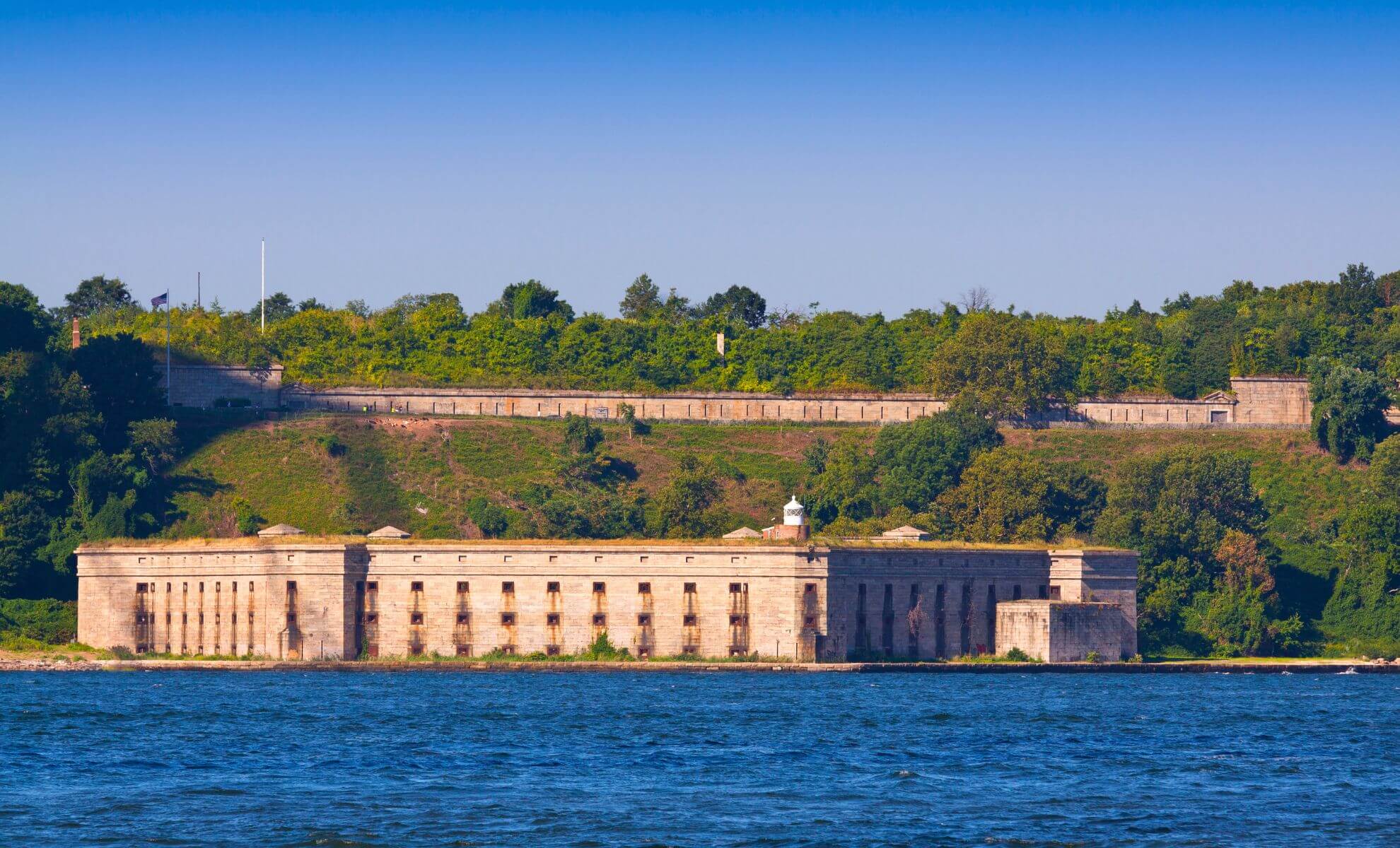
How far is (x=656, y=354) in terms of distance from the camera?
184 metres

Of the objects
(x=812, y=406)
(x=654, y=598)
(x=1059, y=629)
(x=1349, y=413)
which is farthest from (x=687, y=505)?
(x=1349, y=413)

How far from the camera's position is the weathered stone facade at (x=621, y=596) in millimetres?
101938

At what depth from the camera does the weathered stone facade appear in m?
102

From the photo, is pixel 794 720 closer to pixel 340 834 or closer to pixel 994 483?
pixel 340 834

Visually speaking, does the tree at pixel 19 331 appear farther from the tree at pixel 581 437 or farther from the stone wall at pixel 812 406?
the tree at pixel 581 437

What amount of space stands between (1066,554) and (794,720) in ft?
110

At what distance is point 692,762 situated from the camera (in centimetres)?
6531

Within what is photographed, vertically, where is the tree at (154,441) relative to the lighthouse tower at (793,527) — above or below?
above

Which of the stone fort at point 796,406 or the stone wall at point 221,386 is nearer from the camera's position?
the stone wall at point 221,386

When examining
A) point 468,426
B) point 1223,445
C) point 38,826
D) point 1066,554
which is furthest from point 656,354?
point 38,826

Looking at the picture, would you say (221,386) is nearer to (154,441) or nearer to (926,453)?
(154,441)

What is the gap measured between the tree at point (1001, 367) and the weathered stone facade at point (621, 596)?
178 ft

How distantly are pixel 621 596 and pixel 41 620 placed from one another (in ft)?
99.8

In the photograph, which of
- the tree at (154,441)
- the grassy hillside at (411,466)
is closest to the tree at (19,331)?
the tree at (154,441)
